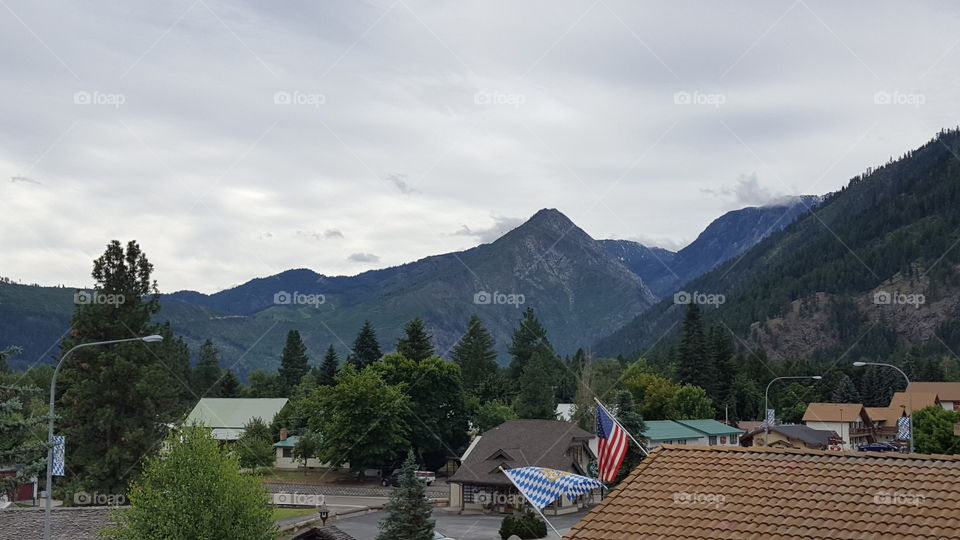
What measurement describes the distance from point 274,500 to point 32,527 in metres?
26.1

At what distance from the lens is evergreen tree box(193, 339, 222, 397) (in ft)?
460

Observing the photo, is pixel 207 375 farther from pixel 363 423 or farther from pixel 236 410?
pixel 363 423

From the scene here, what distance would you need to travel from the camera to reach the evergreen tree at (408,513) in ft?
138

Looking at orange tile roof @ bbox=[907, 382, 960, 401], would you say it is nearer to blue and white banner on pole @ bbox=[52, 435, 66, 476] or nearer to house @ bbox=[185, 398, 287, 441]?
house @ bbox=[185, 398, 287, 441]

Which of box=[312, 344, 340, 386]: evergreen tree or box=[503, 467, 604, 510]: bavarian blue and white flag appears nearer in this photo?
box=[503, 467, 604, 510]: bavarian blue and white flag

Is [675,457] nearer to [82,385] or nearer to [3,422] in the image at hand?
[3,422]

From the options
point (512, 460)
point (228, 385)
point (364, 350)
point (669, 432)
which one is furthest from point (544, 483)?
point (228, 385)

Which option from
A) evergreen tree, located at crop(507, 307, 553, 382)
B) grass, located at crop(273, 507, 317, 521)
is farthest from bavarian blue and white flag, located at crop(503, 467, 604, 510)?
evergreen tree, located at crop(507, 307, 553, 382)

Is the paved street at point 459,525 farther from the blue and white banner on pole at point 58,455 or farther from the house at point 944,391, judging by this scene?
the house at point 944,391

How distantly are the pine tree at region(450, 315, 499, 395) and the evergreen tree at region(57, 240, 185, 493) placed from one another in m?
54.3

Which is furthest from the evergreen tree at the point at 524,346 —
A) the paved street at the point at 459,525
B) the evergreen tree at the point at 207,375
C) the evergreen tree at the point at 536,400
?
the paved street at the point at 459,525

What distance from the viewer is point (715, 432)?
93875 millimetres

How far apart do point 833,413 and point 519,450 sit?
6642 cm

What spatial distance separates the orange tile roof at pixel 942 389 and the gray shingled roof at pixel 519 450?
3493 inches
